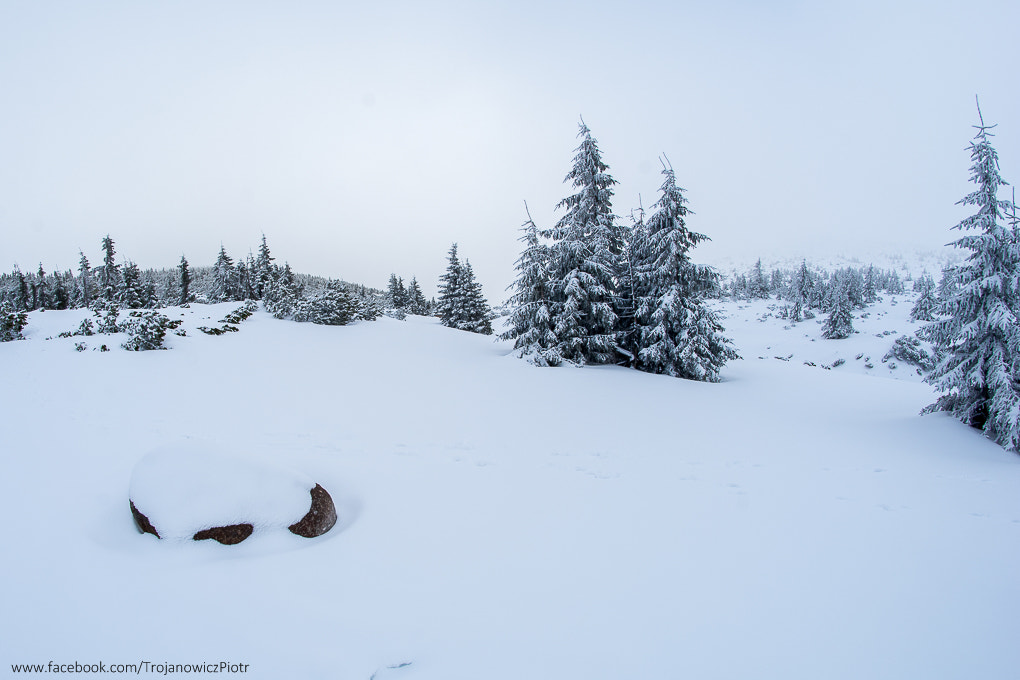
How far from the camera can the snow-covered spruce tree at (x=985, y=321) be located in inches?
320

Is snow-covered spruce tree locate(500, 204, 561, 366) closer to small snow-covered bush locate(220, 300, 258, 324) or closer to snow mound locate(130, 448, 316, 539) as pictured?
snow mound locate(130, 448, 316, 539)

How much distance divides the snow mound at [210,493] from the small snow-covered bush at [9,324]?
18819 mm

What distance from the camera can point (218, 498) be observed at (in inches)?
170

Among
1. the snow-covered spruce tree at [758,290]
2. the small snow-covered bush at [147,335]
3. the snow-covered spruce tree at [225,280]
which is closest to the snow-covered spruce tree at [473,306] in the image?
the small snow-covered bush at [147,335]

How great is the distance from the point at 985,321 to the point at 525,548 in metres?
10.7

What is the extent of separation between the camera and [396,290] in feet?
169

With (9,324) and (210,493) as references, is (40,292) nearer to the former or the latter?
(9,324)

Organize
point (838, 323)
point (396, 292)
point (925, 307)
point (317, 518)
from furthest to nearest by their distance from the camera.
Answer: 1. point (396, 292)
2. point (838, 323)
3. point (925, 307)
4. point (317, 518)

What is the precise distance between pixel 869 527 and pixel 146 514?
858 cm

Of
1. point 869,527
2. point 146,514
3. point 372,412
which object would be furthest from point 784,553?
point 372,412

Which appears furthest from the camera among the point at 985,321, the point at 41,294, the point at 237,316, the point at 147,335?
the point at 41,294

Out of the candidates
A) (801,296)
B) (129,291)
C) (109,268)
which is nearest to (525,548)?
(129,291)

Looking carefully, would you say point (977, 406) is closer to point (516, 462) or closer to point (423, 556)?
point (516, 462)

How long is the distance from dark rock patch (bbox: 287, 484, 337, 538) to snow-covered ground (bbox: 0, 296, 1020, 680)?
0.13 meters
